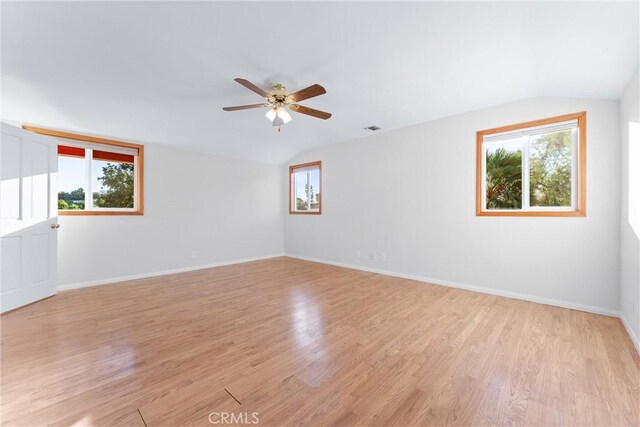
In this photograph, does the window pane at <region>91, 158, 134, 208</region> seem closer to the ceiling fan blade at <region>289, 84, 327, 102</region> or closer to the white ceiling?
the white ceiling

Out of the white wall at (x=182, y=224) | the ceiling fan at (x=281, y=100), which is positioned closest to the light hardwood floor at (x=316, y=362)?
the white wall at (x=182, y=224)

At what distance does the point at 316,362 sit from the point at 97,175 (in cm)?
451

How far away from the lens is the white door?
2836 mm

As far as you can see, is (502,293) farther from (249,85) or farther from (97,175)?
(97,175)

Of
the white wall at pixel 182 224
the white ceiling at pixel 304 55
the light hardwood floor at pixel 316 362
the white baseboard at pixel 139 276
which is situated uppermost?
the white ceiling at pixel 304 55

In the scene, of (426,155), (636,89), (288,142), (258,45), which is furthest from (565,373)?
(288,142)

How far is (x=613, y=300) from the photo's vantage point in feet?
8.82

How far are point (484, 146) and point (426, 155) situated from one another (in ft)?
2.55

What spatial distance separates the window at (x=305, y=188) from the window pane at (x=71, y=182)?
150 inches

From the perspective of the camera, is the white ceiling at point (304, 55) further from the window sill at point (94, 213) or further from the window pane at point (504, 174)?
the window sill at point (94, 213)

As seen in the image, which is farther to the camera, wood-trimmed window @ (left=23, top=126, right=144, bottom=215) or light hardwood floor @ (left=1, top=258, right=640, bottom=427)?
wood-trimmed window @ (left=23, top=126, right=144, bottom=215)

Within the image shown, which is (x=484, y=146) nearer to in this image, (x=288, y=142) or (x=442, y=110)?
(x=442, y=110)

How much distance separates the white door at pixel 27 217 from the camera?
2.84 metres

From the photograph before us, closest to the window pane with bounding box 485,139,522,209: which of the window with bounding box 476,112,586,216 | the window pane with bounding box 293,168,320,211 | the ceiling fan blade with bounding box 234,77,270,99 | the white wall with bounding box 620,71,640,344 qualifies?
the window with bounding box 476,112,586,216
